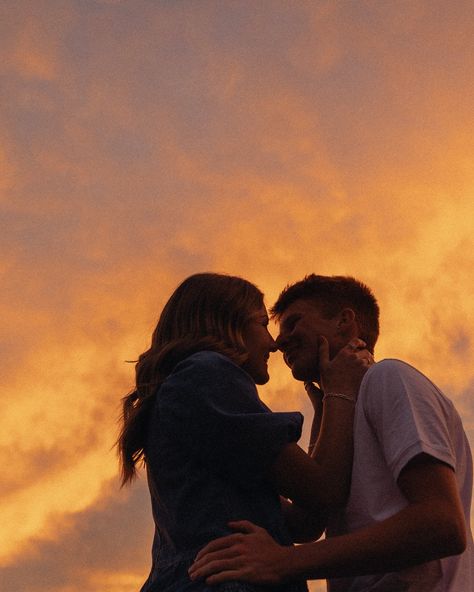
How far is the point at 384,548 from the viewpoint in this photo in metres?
3.54

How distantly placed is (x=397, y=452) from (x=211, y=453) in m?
0.84

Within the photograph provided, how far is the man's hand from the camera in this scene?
343cm

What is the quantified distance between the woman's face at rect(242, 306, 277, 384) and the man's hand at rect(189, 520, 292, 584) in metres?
1.04

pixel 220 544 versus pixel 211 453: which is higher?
pixel 211 453

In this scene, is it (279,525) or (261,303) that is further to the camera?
(261,303)

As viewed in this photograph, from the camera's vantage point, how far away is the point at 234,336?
4352 millimetres

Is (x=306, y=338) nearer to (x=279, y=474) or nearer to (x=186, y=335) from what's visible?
(x=186, y=335)

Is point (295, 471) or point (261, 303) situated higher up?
point (261, 303)

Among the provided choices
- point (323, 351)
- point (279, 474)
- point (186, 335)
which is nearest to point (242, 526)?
point (279, 474)

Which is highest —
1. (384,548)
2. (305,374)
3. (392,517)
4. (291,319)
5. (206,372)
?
(291,319)

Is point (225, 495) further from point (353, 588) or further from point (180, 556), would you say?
point (353, 588)

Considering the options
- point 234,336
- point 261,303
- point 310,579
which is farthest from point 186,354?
point 310,579

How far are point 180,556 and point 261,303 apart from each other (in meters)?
1.55

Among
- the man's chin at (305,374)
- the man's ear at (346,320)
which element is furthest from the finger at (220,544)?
the man's ear at (346,320)
